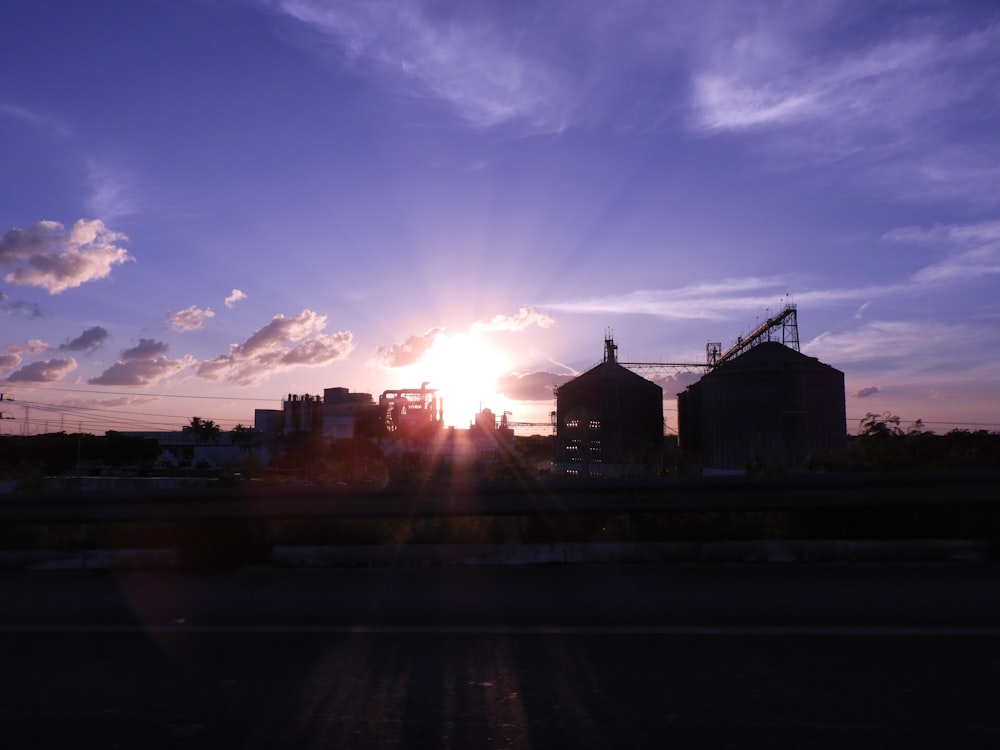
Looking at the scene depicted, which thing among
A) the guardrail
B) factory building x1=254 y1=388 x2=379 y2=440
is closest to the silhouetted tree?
factory building x1=254 y1=388 x2=379 y2=440

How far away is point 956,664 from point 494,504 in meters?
4.23

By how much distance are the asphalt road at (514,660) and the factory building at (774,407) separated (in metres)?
35.5

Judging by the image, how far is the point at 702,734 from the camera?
403 cm

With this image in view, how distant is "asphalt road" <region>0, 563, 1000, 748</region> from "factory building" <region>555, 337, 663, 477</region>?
139ft

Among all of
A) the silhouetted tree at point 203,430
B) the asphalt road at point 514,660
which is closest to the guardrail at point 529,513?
the asphalt road at point 514,660

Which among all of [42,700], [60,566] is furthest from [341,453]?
[42,700]

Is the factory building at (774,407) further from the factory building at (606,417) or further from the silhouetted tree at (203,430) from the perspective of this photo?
the silhouetted tree at (203,430)

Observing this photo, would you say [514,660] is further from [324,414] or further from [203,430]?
[203,430]

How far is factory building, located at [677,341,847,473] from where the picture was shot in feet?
140

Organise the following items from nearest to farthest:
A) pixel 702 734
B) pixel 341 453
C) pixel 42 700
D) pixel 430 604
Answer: pixel 702 734
pixel 42 700
pixel 430 604
pixel 341 453

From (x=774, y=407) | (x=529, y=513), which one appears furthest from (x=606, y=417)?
(x=529, y=513)

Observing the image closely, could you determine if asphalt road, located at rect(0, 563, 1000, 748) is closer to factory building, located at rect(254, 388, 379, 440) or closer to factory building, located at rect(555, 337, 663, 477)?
factory building, located at rect(555, 337, 663, 477)

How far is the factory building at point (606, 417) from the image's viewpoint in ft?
166

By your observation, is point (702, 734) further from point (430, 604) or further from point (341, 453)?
point (341, 453)
